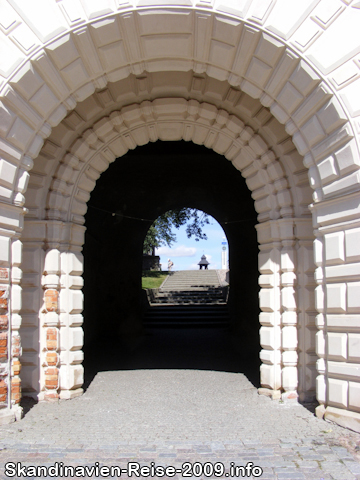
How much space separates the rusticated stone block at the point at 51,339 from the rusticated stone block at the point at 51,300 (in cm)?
29

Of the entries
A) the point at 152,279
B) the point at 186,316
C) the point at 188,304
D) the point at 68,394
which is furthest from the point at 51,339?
the point at 152,279

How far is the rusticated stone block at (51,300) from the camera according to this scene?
5.48 meters

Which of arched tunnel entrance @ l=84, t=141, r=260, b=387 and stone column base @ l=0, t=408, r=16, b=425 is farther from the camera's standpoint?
arched tunnel entrance @ l=84, t=141, r=260, b=387

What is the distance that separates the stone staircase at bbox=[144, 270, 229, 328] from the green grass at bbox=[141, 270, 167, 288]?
370mm

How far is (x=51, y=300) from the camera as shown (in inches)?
216

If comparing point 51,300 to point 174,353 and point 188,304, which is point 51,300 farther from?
point 188,304

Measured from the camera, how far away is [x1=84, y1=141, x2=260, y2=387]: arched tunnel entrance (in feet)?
31.8

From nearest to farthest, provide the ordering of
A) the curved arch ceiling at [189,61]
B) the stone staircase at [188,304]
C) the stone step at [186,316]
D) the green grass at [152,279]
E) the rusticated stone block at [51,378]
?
the curved arch ceiling at [189,61]
the rusticated stone block at [51,378]
the stone step at [186,316]
the stone staircase at [188,304]
the green grass at [152,279]

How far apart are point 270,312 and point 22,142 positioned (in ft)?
12.8

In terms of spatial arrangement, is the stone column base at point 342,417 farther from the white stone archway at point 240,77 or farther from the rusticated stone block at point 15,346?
the rusticated stone block at point 15,346

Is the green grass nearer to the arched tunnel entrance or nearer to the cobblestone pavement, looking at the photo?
the arched tunnel entrance

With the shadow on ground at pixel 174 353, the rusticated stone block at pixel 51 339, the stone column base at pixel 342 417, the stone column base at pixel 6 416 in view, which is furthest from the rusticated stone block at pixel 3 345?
the stone column base at pixel 342 417

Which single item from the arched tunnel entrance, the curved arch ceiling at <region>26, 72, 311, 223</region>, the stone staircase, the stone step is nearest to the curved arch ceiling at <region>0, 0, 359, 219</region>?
the curved arch ceiling at <region>26, 72, 311, 223</region>

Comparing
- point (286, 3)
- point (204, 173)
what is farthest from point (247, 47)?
point (204, 173)
